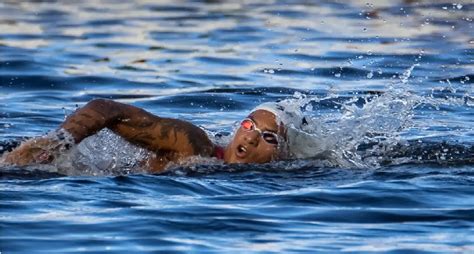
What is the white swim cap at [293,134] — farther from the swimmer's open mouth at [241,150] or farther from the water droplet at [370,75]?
the water droplet at [370,75]

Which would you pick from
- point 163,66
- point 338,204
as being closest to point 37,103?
point 163,66

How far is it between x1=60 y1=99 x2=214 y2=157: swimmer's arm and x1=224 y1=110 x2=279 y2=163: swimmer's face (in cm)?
20

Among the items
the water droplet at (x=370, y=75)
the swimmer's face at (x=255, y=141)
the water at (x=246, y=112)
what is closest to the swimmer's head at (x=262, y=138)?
the swimmer's face at (x=255, y=141)

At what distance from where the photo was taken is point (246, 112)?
13.8 meters

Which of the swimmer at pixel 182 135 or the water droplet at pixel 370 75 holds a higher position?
the water droplet at pixel 370 75

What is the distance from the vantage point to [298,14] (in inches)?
880

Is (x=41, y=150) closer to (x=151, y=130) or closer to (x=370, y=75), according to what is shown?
(x=151, y=130)

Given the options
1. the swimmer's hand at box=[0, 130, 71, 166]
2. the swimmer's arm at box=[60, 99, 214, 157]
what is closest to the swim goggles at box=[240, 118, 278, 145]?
the swimmer's arm at box=[60, 99, 214, 157]

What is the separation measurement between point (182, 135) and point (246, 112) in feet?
12.3

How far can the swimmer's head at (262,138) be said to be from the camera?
9953 millimetres

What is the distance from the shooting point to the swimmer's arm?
9.83 metres

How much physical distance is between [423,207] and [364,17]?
1285 cm

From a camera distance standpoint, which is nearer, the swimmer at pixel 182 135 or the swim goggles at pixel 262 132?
the swimmer at pixel 182 135

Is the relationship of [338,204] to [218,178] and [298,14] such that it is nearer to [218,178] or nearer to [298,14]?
[218,178]
